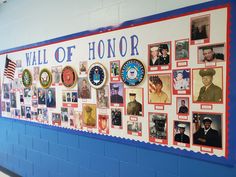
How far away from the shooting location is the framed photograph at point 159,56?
4.85 ft

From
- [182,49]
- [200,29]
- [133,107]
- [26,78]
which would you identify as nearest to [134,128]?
[133,107]

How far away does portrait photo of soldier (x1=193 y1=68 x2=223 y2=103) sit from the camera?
1286mm

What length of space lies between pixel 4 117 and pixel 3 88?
1.33 feet

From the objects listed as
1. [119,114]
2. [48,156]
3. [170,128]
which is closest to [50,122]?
[48,156]

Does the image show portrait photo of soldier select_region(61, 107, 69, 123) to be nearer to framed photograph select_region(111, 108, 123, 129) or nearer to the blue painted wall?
the blue painted wall

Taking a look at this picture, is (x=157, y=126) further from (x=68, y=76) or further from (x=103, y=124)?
(x=68, y=76)

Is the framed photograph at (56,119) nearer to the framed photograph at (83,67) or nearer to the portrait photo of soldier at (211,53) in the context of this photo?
the framed photograph at (83,67)

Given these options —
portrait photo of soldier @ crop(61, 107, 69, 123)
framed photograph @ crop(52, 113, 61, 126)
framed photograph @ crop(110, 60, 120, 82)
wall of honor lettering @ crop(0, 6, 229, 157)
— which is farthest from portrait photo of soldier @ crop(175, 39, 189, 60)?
framed photograph @ crop(52, 113, 61, 126)

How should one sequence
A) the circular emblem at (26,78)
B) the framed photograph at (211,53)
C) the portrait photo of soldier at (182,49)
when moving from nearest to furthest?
the framed photograph at (211,53), the portrait photo of soldier at (182,49), the circular emblem at (26,78)

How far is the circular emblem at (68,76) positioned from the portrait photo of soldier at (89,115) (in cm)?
27

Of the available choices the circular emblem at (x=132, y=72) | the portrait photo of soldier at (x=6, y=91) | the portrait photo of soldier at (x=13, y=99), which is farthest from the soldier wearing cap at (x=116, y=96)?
the portrait photo of soldier at (x=6, y=91)

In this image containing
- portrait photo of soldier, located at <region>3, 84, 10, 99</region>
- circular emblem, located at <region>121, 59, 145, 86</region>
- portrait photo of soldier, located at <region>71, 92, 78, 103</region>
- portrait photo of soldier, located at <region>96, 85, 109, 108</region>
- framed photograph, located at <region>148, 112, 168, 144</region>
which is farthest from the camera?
portrait photo of soldier, located at <region>3, 84, 10, 99</region>

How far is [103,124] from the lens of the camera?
73.8 inches

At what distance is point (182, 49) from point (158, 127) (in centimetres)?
55
